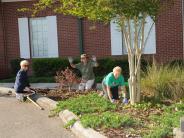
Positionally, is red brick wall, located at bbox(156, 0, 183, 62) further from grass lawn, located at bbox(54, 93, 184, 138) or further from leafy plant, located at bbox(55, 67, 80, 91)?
grass lawn, located at bbox(54, 93, 184, 138)

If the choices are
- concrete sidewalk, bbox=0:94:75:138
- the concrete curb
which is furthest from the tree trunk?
concrete sidewalk, bbox=0:94:75:138

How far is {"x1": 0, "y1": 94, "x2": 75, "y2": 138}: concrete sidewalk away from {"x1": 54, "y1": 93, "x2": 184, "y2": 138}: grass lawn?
15.7 inches

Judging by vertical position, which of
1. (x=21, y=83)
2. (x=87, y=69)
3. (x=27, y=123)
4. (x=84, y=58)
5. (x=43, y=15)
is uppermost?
(x=43, y=15)

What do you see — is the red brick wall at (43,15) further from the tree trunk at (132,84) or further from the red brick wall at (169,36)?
the tree trunk at (132,84)

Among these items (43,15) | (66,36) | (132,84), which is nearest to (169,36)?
(66,36)

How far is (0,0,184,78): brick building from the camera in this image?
706 inches

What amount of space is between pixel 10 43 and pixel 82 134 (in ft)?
40.3

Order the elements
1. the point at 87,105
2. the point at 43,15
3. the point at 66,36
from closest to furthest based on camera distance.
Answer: the point at 87,105
the point at 66,36
the point at 43,15

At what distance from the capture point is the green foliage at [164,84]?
10.9 metres

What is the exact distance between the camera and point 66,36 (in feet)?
62.5

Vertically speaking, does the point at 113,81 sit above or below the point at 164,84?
above

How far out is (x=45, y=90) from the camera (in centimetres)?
1355

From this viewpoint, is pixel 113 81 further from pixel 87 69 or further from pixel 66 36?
pixel 66 36

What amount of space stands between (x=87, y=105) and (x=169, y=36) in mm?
8304
